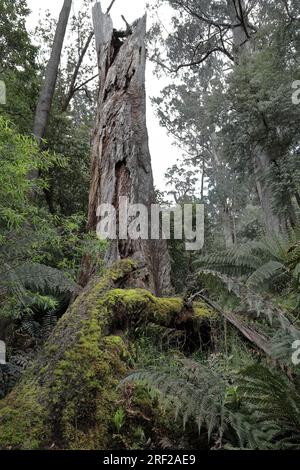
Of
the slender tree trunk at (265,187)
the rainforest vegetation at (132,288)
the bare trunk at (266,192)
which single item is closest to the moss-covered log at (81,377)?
the rainforest vegetation at (132,288)

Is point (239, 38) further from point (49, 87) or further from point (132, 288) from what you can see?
point (132, 288)

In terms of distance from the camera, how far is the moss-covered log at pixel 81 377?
4.58ft

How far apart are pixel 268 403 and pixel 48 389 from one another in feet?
2.95

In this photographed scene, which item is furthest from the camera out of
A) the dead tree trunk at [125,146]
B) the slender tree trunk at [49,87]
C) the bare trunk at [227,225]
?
the bare trunk at [227,225]

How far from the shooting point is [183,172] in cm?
2095

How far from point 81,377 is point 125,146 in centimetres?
318

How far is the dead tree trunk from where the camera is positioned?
145 inches

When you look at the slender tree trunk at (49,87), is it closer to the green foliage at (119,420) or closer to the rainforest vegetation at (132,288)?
the rainforest vegetation at (132,288)

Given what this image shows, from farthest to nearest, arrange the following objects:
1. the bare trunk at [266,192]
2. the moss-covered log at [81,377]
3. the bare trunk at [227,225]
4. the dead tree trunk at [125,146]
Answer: the bare trunk at [227,225], the bare trunk at [266,192], the dead tree trunk at [125,146], the moss-covered log at [81,377]

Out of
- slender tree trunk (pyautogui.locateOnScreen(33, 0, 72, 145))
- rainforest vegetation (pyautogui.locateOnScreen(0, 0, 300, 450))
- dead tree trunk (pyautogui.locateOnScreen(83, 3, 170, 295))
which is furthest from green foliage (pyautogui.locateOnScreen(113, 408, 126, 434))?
slender tree trunk (pyautogui.locateOnScreen(33, 0, 72, 145))

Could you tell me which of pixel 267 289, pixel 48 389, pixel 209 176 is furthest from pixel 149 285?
pixel 209 176

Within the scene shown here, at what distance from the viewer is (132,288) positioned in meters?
2.74

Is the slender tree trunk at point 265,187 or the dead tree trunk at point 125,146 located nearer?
the dead tree trunk at point 125,146
